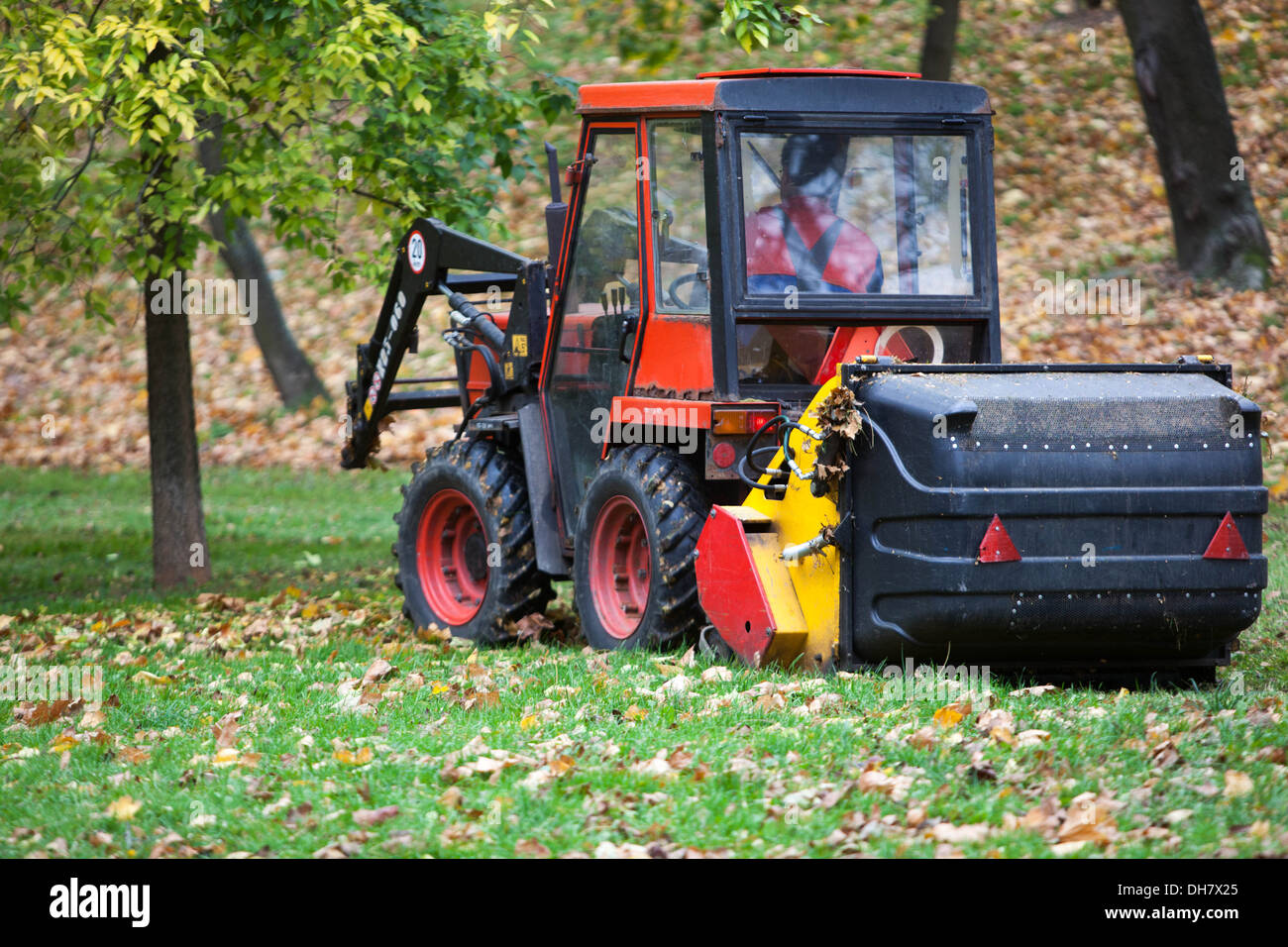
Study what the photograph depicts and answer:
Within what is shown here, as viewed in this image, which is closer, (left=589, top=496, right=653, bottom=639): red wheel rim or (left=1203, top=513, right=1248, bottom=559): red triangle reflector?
(left=1203, top=513, right=1248, bottom=559): red triangle reflector

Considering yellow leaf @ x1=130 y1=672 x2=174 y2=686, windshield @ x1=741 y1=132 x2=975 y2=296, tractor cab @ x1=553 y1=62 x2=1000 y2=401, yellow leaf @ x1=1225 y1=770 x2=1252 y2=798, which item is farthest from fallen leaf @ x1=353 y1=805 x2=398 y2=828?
windshield @ x1=741 y1=132 x2=975 y2=296

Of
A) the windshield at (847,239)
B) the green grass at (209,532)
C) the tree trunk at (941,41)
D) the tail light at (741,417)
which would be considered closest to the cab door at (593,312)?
the windshield at (847,239)

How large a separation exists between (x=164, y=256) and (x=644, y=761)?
6885 mm

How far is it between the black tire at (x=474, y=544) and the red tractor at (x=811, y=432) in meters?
0.02

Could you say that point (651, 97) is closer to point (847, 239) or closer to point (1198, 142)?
point (847, 239)

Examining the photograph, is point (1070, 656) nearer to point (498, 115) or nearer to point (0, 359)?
point (498, 115)

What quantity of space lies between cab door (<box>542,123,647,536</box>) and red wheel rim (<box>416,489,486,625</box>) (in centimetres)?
100

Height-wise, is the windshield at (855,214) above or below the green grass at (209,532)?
above

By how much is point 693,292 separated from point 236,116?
437 centimetres

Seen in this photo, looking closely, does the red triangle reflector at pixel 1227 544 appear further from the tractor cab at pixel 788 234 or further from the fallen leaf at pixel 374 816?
the fallen leaf at pixel 374 816

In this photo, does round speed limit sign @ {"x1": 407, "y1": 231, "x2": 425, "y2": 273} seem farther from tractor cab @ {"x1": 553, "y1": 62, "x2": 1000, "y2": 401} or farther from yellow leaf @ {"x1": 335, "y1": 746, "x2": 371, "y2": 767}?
yellow leaf @ {"x1": 335, "y1": 746, "x2": 371, "y2": 767}

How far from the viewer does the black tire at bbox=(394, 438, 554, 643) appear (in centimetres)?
881

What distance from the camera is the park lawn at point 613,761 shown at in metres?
4.65
